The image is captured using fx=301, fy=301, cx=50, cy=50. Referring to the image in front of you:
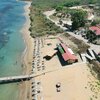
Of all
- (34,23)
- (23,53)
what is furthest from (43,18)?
(23,53)

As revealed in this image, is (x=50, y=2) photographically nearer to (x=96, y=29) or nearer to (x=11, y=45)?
(x=11, y=45)

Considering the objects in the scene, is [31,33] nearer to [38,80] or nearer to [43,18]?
[43,18]

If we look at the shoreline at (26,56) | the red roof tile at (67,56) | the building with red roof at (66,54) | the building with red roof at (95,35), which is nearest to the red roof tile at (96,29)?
the building with red roof at (95,35)

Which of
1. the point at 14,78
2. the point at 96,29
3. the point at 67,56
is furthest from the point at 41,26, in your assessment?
the point at 14,78

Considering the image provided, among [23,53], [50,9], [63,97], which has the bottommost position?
[50,9]

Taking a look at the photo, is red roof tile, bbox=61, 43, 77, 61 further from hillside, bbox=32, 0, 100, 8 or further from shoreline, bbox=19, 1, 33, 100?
hillside, bbox=32, 0, 100, 8

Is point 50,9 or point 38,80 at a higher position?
point 38,80

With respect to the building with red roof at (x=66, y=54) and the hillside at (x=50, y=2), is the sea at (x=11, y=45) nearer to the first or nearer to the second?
the hillside at (x=50, y=2)
